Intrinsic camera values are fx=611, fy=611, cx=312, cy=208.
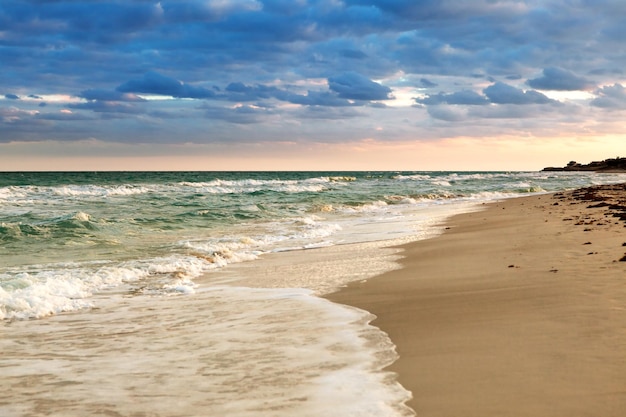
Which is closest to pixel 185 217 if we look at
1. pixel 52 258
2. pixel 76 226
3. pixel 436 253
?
pixel 76 226

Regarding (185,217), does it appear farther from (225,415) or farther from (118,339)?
(225,415)

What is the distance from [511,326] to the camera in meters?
5.85

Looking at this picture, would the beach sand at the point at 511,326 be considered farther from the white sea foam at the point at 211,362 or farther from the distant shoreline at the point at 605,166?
the distant shoreline at the point at 605,166

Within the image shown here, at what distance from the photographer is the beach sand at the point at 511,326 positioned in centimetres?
408

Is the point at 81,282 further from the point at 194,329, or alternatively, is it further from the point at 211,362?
the point at 211,362

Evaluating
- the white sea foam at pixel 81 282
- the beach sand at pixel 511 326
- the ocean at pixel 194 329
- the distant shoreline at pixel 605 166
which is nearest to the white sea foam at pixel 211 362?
the ocean at pixel 194 329

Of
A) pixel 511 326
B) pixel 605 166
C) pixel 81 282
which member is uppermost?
pixel 605 166

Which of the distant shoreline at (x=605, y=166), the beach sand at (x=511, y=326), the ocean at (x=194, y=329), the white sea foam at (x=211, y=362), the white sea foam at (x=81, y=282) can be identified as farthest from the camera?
the distant shoreline at (x=605, y=166)

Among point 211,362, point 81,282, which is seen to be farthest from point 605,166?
point 211,362

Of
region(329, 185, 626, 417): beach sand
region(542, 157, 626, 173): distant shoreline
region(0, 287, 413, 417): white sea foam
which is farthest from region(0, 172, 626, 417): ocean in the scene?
region(542, 157, 626, 173): distant shoreline

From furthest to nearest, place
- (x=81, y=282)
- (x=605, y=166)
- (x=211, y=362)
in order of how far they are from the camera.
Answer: (x=605, y=166), (x=81, y=282), (x=211, y=362)

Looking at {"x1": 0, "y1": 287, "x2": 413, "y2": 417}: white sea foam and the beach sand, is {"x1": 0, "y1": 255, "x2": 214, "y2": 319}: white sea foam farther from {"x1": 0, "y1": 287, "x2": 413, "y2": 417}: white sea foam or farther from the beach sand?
the beach sand

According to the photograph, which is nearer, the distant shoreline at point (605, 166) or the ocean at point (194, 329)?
Answer: the ocean at point (194, 329)

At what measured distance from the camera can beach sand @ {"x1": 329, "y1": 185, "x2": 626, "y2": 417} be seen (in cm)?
408
